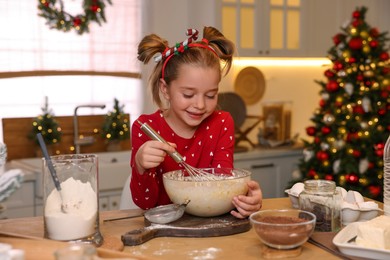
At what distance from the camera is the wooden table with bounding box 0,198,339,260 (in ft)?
3.20

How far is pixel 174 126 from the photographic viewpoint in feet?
6.06

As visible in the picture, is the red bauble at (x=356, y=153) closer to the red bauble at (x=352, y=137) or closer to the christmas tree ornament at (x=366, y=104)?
the red bauble at (x=352, y=137)

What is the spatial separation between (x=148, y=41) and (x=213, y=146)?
16.6 inches

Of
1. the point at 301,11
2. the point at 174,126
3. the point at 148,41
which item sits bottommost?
the point at 174,126

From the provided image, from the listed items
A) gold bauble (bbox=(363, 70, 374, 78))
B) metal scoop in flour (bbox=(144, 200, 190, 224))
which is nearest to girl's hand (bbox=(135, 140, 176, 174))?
metal scoop in flour (bbox=(144, 200, 190, 224))

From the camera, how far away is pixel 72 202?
112 centimetres

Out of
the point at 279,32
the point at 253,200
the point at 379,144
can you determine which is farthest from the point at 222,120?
the point at 279,32

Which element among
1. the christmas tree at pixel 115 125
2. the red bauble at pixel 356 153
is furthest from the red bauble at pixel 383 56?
the christmas tree at pixel 115 125

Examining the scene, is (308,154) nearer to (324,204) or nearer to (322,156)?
(322,156)

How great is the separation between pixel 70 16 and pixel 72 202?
2574 millimetres

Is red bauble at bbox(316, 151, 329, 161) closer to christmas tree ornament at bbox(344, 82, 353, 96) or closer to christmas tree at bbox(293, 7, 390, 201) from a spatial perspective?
christmas tree at bbox(293, 7, 390, 201)

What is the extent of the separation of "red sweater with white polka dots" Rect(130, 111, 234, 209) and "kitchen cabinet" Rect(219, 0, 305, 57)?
2005 millimetres

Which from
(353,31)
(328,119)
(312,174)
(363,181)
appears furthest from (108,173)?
(353,31)

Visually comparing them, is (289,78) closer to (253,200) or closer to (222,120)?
(222,120)
